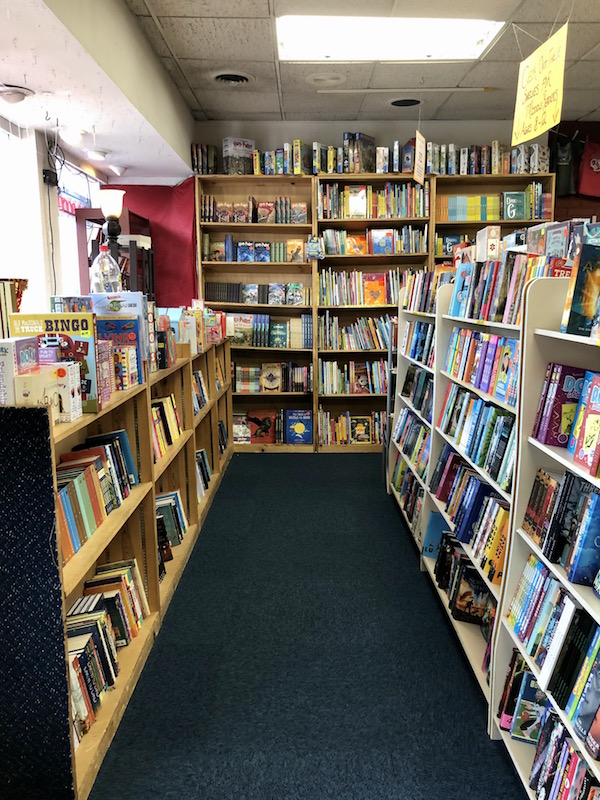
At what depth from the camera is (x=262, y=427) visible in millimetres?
5215

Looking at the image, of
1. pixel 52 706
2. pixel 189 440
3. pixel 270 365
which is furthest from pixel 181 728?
pixel 270 365

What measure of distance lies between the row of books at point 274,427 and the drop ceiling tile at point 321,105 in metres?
2.49

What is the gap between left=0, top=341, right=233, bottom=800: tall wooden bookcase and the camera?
143 centimetres

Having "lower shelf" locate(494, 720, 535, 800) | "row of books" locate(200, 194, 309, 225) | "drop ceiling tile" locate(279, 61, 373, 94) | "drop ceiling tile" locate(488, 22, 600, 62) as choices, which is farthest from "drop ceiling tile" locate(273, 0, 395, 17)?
"lower shelf" locate(494, 720, 535, 800)

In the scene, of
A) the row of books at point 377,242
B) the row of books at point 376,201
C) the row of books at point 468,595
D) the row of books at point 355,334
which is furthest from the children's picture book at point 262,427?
the row of books at point 468,595

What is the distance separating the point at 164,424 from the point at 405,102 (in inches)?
131

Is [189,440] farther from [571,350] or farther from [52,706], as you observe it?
[571,350]

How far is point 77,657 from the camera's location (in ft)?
5.54

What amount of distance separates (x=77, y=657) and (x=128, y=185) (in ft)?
13.8

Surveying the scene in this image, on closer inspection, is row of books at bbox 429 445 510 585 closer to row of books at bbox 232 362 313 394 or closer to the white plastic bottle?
the white plastic bottle

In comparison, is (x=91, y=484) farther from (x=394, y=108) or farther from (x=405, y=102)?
(x=394, y=108)

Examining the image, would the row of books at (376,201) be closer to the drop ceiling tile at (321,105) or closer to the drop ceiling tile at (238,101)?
the drop ceiling tile at (321,105)

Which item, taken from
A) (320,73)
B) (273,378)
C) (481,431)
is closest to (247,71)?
(320,73)

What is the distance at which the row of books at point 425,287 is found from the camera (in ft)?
9.96
